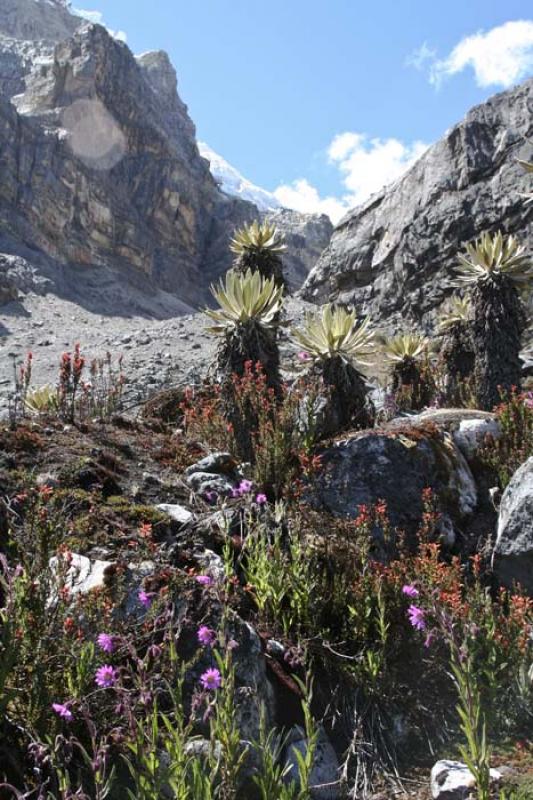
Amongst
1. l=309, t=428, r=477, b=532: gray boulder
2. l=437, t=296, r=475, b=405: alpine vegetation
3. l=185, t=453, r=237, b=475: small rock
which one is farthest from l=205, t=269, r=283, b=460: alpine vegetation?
l=437, t=296, r=475, b=405: alpine vegetation

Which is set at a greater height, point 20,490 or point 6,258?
point 6,258

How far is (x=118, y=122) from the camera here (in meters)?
69.2

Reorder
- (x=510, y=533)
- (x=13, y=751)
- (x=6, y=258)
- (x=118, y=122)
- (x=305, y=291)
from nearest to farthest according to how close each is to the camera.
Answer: (x=13, y=751), (x=510, y=533), (x=305, y=291), (x=6, y=258), (x=118, y=122)

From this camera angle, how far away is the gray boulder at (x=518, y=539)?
169 inches

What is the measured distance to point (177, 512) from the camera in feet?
A: 14.8

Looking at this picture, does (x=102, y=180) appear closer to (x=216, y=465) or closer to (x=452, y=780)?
(x=216, y=465)

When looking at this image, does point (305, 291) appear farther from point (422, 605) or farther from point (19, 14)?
point (19, 14)

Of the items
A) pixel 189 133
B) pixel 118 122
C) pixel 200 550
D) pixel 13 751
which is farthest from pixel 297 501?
pixel 189 133

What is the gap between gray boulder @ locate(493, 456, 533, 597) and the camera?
4301 millimetres

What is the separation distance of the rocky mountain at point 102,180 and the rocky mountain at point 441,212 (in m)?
29.2

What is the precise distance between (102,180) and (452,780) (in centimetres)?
6948

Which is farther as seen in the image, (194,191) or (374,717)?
(194,191)

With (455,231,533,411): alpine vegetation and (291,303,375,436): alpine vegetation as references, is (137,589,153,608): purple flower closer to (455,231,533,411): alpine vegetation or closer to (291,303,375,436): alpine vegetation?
(291,303,375,436): alpine vegetation

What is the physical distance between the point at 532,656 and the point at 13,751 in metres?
2.65
